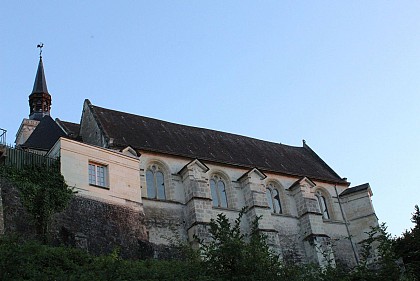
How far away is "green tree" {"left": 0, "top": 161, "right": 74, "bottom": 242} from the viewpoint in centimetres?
2047

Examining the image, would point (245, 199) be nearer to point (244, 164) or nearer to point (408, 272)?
point (244, 164)

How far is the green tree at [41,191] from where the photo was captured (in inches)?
806

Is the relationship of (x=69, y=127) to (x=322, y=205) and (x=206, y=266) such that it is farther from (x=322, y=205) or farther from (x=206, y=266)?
(x=206, y=266)

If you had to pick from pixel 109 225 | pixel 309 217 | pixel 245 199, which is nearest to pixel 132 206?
pixel 109 225

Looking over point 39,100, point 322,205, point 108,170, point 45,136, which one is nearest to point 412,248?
point 322,205

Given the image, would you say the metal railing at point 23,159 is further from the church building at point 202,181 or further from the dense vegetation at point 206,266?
the dense vegetation at point 206,266

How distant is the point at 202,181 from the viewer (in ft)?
94.1

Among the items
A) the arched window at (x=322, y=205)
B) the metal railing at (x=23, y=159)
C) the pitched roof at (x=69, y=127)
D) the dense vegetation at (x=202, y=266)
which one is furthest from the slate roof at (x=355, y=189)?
the metal railing at (x=23, y=159)

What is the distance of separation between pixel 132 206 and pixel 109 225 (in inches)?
80.2

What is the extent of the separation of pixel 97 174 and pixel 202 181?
646 centimetres

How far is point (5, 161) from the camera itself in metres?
21.5

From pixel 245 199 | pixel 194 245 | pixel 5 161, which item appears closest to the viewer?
pixel 5 161

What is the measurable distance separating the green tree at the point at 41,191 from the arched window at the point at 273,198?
13344 mm

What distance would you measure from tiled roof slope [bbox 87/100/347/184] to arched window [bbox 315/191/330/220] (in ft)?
3.46
